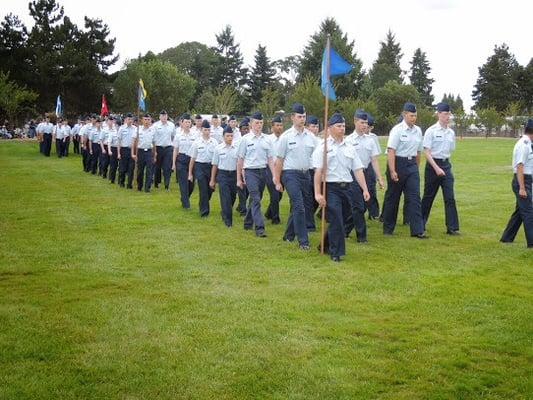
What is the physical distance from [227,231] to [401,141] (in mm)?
3627

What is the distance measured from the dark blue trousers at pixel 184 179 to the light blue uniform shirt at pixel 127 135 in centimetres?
414

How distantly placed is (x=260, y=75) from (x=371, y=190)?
72.4 meters

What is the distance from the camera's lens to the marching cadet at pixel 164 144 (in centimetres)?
1992

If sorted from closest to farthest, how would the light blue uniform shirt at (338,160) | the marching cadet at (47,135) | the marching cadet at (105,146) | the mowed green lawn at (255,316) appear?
the mowed green lawn at (255,316) < the light blue uniform shirt at (338,160) < the marching cadet at (105,146) < the marching cadet at (47,135)

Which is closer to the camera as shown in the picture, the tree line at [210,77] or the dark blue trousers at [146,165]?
the dark blue trousers at [146,165]

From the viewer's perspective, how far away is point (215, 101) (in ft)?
231

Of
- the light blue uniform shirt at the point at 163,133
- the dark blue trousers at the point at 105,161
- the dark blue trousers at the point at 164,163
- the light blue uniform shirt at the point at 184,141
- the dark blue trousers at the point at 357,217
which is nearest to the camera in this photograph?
the dark blue trousers at the point at 357,217

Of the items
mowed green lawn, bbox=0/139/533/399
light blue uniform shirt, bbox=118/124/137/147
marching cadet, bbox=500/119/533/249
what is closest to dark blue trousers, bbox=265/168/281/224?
mowed green lawn, bbox=0/139/533/399

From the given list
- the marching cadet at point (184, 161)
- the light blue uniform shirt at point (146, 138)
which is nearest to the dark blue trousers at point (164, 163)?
the light blue uniform shirt at point (146, 138)

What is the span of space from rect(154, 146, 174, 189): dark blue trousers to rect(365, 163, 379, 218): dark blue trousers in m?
7.72

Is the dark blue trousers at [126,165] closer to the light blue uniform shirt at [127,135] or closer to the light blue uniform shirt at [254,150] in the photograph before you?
the light blue uniform shirt at [127,135]

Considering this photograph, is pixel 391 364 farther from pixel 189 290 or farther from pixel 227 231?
pixel 227 231

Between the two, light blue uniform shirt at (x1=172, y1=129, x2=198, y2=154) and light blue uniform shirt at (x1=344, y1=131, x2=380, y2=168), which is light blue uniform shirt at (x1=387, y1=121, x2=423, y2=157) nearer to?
light blue uniform shirt at (x1=344, y1=131, x2=380, y2=168)

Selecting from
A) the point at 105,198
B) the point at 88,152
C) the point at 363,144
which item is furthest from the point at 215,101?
the point at 363,144
